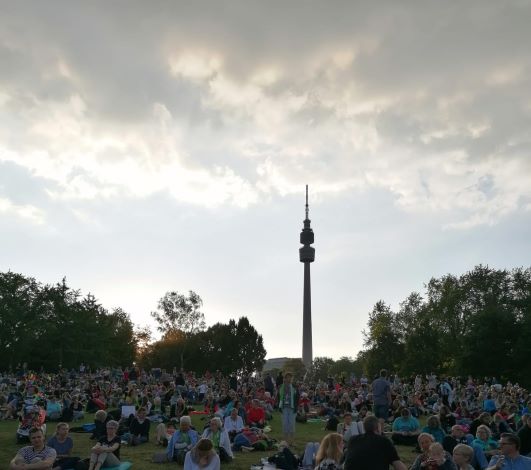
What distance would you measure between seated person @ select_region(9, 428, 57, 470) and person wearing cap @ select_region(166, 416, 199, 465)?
3.86 meters

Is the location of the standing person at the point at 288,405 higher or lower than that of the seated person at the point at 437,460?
higher

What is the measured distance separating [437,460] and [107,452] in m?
6.02

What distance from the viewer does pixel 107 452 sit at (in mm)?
10555

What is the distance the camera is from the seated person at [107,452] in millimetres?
10391

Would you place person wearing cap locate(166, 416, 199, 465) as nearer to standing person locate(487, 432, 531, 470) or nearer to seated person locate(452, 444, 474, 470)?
seated person locate(452, 444, 474, 470)

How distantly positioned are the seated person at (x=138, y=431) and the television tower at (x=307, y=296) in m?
72.6

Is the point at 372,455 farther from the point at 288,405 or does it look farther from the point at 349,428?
the point at 288,405

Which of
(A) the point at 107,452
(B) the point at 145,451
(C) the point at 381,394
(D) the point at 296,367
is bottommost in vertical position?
(B) the point at 145,451

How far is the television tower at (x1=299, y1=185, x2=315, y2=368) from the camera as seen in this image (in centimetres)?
9012

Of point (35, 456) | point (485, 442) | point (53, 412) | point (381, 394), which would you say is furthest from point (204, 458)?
point (53, 412)

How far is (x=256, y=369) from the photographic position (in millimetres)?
88062

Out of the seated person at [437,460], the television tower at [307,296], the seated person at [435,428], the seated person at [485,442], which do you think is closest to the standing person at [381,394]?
the seated person at [435,428]

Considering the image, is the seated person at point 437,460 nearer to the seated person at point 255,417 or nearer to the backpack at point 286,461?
the backpack at point 286,461

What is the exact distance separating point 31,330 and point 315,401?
3355 cm
